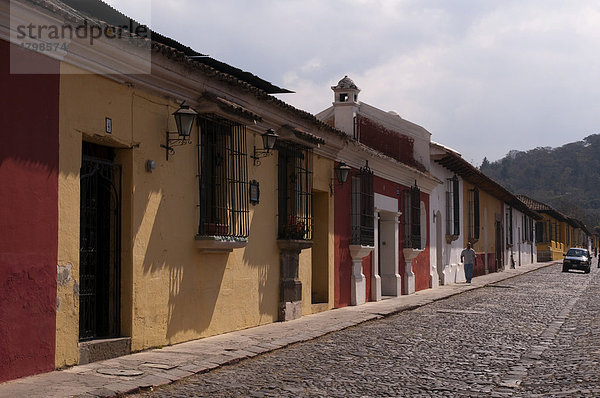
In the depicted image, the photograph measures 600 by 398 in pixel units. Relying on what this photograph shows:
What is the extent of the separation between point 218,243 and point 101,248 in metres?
1.91

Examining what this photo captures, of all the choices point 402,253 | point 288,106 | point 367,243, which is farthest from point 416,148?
point 288,106

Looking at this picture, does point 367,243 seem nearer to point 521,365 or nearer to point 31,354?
point 521,365

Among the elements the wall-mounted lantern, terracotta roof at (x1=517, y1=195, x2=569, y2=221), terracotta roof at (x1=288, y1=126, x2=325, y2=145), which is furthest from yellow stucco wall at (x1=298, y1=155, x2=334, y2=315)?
terracotta roof at (x1=517, y1=195, x2=569, y2=221)

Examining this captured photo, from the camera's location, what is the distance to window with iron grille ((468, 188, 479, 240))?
108 feet

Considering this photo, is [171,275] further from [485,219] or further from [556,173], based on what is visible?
[556,173]

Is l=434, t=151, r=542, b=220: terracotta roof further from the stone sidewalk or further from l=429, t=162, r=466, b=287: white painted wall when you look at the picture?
the stone sidewalk

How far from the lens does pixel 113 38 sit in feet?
27.5

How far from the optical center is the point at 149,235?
9.31 m

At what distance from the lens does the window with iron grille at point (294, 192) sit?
1317 cm

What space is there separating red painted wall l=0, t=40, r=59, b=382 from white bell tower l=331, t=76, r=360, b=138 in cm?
1290

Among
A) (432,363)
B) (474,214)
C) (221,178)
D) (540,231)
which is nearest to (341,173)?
(221,178)

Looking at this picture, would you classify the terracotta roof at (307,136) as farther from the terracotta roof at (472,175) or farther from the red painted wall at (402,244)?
the terracotta roof at (472,175)

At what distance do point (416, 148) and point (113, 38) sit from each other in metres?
17.0

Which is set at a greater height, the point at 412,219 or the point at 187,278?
the point at 412,219
